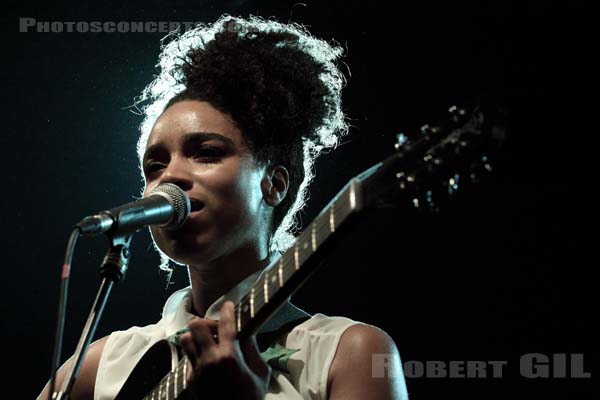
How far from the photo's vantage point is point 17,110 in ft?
9.78

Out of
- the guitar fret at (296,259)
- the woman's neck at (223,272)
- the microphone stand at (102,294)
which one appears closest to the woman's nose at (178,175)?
the woman's neck at (223,272)

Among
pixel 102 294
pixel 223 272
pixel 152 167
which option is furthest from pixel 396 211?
pixel 102 294

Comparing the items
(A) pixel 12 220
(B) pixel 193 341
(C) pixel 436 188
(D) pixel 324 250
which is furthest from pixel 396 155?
(A) pixel 12 220

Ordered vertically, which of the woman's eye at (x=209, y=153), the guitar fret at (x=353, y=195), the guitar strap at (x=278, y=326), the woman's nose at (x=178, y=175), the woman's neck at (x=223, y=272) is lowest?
the guitar strap at (x=278, y=326)

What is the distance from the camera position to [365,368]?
166cm

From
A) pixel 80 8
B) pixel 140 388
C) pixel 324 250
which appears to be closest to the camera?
pixel 324 250

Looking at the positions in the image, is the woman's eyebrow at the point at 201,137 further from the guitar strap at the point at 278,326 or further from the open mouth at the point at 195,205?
the guitar strap at the point at 278,326

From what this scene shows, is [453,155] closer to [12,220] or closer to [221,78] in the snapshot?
[221,78]

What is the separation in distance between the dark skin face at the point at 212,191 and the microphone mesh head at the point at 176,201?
0.05 meters

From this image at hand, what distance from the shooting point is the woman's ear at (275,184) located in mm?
2082

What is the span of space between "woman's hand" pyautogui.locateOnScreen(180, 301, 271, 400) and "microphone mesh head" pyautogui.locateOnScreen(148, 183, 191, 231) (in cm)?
35

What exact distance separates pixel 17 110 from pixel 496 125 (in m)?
2.35

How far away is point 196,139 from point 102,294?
68 centimetres

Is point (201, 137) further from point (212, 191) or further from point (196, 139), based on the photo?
point (212, 191)
